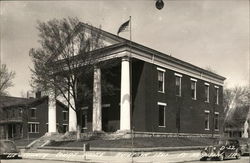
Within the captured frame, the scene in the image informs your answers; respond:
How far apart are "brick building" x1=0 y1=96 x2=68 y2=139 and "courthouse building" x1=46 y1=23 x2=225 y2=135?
2106 centimetres

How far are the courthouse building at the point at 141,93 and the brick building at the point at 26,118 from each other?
21.1 m

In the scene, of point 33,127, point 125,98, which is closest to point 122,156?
point 125,98

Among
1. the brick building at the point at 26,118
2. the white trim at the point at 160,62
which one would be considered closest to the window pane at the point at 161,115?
the white trim at the point at 160,62

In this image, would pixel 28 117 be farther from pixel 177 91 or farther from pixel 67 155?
pixel 67 155

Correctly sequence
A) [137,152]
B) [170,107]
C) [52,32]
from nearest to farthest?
1. [137,152]
2. [52,32]
3. [170,107]

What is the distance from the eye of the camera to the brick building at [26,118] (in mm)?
65688

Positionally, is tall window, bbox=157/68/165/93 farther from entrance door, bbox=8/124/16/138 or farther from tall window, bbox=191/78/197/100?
entrance door, bbox=8/124/16/138

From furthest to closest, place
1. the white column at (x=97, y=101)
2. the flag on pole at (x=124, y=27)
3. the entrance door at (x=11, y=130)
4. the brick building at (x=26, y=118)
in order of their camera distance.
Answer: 1. the entrance door at (x=11, y=130)
2. the brick building at (x=26, y=118)
3. the white column at (x=97, y=101)
4. the flag on pole at (x=124, y=27)

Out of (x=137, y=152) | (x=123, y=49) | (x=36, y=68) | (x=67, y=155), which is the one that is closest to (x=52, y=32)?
(x=36, y=68)

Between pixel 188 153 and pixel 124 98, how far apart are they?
333 inches

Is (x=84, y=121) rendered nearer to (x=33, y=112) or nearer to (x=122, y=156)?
(x=122, y=156)

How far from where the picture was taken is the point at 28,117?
216 feet

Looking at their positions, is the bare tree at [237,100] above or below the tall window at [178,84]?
below

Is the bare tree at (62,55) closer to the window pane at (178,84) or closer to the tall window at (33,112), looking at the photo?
the window pane at (178,84)
